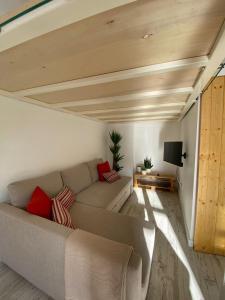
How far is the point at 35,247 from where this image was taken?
1246 millimetres

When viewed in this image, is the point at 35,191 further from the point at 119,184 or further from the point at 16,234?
the point at 119,184

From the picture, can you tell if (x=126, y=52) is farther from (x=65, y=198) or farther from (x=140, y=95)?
(x=65, y=198)

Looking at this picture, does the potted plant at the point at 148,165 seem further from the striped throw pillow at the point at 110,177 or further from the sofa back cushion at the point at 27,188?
the sofa back cushion at the point at 27,188

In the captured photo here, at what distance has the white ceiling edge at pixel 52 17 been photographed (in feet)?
1.94

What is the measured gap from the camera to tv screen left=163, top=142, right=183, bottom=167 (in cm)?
241

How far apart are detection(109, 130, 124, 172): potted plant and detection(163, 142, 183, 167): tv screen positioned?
1.66 meters

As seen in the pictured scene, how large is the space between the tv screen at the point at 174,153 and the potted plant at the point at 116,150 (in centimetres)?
166

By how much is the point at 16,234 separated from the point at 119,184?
2.02m

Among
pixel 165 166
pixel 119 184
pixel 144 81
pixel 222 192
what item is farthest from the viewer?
pixel 165 166

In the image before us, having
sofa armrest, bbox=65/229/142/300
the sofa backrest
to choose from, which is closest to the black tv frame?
the sofa backrest

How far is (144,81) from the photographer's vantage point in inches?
55.9

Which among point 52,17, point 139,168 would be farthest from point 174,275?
point 139,168

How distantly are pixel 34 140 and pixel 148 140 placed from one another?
3.21m

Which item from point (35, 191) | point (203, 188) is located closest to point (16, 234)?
point (35, 191)
